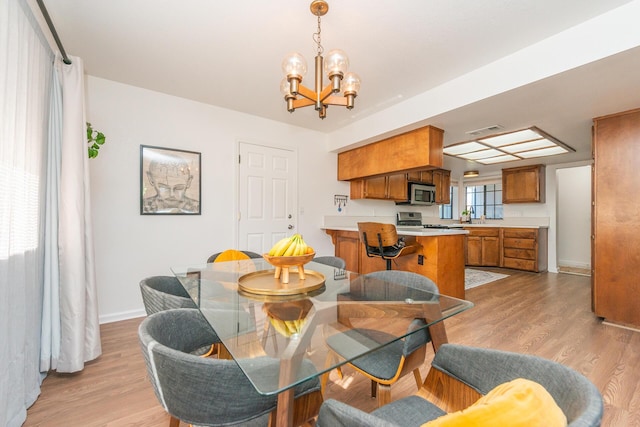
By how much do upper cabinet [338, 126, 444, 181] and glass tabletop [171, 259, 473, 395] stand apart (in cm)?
199

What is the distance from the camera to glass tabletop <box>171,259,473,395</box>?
818 millimetres

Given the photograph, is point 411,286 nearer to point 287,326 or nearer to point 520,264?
point 287,326

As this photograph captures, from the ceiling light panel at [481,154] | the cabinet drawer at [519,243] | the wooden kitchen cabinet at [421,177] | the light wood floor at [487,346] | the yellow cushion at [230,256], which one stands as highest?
the ceiling light panel at [481,154]

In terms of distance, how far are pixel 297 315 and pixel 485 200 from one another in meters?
6.82

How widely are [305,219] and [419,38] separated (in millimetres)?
2636

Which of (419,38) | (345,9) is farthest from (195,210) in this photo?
(419,38)

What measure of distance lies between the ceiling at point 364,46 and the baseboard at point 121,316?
7.63 ft

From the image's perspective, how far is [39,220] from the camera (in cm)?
180

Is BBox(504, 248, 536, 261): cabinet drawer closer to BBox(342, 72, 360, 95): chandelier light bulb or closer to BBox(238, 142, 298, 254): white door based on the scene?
BBox(238, 142, 298, 254): white door

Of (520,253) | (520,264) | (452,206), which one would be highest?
(452,206)

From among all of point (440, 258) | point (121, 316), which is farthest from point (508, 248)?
point (121, 316)

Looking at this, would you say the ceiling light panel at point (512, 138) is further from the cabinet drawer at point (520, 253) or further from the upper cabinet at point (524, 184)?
the cabinet drawer at point (520, 253)

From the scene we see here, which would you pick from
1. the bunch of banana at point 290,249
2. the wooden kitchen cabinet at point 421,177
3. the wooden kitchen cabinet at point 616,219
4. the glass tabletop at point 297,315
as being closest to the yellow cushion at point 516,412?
the glass tabletop at point 297,315

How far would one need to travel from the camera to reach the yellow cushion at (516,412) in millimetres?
456
